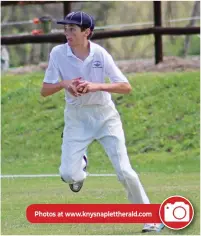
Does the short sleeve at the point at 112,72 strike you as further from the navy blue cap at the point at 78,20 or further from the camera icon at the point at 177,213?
the camera icon at the point at 177,213

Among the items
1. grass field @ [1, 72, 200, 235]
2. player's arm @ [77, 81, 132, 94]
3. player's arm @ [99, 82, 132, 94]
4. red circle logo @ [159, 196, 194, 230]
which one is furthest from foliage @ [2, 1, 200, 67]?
red circle logo @ [159, 196, 194, 230]

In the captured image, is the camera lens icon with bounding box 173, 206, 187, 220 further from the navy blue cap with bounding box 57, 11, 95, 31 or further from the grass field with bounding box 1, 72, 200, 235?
the grass field with bounding box 1, 72, 200, 235

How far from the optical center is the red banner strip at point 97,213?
10680 mm

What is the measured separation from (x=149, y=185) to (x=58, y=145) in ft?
18.1

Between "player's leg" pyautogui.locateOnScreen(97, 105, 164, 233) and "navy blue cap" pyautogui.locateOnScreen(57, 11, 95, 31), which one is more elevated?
"navy blue cap" pyautogui.locateOnScreen(57, 11, 95, 31)

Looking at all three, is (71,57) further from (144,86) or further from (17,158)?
(144,86)

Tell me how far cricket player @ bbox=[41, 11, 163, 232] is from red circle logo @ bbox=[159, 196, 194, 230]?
306 mm

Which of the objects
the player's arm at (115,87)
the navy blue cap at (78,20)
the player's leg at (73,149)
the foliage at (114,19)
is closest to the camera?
the player's arm at (115,87)

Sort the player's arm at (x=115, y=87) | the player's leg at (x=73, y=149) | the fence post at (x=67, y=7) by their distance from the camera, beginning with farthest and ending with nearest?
the fence post at (x=67, y=7)
the player's leg at (x=73, y=149)
the player's arm at (x=115, y=87)

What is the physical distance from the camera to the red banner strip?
35.0ft

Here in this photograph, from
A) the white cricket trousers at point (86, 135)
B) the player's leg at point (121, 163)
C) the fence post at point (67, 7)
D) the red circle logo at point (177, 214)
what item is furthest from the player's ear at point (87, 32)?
the fence post at point (67, 7)

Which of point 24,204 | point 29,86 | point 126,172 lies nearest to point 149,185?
point 24,204

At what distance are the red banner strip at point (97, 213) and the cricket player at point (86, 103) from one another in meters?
0.13

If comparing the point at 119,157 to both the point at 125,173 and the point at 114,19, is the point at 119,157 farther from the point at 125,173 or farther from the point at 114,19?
the point at 114,19
